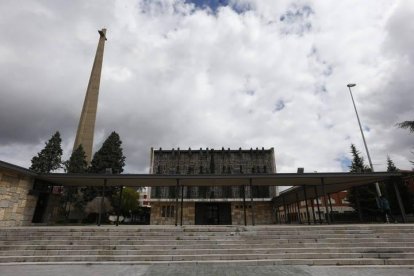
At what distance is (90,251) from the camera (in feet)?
28.8

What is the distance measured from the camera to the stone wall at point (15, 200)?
13164 millimetres

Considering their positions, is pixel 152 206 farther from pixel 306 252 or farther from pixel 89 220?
pixel 306 252

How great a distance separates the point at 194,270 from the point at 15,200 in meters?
12.7

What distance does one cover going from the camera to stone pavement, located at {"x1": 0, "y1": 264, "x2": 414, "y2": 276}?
6.73m

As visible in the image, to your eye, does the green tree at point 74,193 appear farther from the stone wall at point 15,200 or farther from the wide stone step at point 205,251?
the wide stone step at point 205,251

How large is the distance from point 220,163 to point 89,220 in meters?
17.0

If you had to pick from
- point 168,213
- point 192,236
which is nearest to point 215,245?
point 192,236

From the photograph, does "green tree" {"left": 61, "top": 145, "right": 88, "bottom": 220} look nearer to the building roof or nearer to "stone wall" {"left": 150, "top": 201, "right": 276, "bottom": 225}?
"stone wall" {"left": 150, "top": 201, "right": 276, "bottom": 225}

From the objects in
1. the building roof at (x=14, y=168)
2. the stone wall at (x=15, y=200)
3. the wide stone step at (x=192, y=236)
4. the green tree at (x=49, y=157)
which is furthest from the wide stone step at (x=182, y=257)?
the green tree at (x=49, y=157)

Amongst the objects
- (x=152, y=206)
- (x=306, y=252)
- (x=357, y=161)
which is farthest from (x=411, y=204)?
(x=152, y=206)

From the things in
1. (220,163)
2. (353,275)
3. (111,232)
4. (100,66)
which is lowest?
(353,275)

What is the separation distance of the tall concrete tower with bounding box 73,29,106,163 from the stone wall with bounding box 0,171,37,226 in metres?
28.5

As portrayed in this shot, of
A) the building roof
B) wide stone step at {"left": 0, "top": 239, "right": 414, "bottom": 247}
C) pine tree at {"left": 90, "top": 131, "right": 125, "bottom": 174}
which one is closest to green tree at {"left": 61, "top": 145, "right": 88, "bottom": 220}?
pine tree at {"left": 90, "top": 131, "right": 125, "bottom": 174}

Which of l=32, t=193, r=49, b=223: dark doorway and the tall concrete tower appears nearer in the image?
l=32, t=193, r=49, b=223: dark doorway
